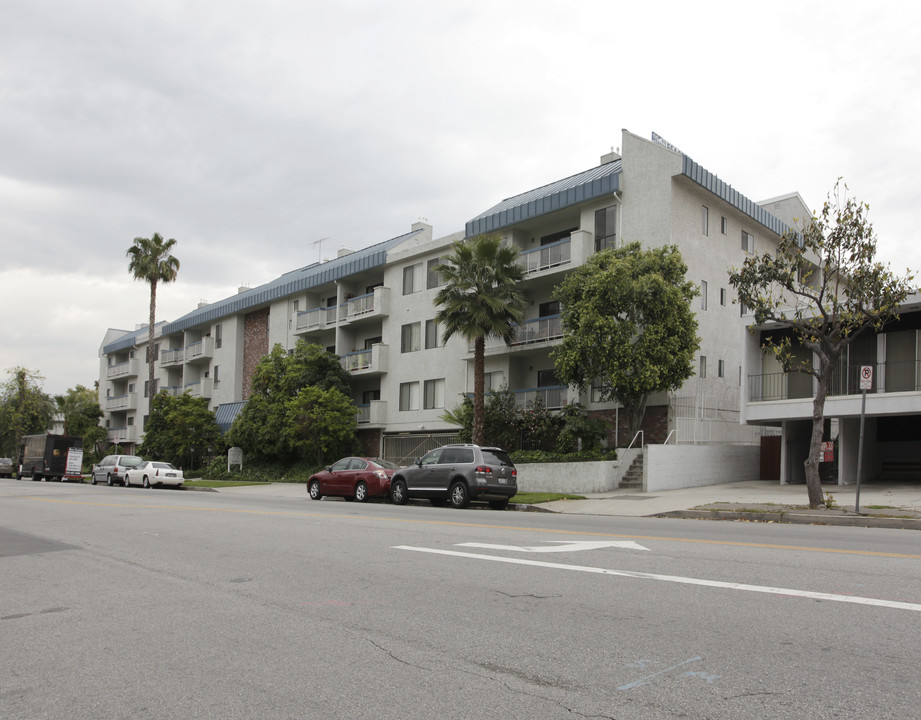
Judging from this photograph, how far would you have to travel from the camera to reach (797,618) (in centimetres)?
631

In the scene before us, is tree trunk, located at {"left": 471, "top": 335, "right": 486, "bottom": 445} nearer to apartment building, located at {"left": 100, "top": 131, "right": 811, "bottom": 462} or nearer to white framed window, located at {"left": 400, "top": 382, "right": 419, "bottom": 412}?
apartment building, located at {"left": 100, "top": 131, "right": 811, "bottom": 462}

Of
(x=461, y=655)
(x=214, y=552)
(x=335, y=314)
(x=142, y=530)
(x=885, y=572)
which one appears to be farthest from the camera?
(x=335, y=314)

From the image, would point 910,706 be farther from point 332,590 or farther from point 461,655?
point 332,590

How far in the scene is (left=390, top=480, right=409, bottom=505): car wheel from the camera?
2284cm

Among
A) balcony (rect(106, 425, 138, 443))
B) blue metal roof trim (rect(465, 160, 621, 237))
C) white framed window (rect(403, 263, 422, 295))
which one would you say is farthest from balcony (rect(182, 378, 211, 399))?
blue metal roof trim (rect(465, 160, 621, 237))

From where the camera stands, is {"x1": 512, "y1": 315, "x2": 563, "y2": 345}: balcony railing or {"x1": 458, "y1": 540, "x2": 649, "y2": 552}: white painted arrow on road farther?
{"x1": 512, "y1": 315, "x2": 563, "y2": 345}: balcony railing

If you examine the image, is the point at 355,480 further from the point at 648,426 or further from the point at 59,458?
the point at 59,458

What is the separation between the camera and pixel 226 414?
167 ft

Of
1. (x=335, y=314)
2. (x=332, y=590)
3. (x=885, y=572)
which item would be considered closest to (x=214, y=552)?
(x=332, y=590)

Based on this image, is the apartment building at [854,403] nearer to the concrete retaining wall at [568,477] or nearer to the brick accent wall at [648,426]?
the brick accent wall at [648,426]

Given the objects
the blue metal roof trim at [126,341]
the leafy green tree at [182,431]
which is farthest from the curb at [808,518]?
the blue metal roof trim at [126,341]

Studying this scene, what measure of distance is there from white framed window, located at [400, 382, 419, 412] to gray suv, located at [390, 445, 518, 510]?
1553 cm

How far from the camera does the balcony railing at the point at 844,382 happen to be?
23922 millimetres

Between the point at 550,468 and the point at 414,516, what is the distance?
1054 centimetres
